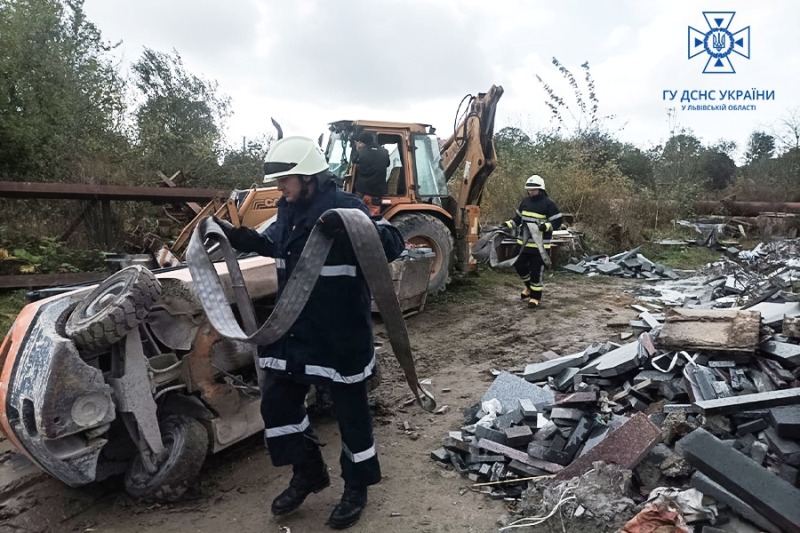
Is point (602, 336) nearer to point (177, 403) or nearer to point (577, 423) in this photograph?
point (577, 423)

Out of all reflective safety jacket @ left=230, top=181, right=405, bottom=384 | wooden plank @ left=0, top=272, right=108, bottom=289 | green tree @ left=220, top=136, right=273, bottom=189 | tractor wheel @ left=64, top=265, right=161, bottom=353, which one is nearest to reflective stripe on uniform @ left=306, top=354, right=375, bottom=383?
reflective safety jacket @ left=230, top=181, right=405, bottom=384

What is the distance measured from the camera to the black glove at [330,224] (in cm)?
255

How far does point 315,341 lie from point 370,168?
15.3ft

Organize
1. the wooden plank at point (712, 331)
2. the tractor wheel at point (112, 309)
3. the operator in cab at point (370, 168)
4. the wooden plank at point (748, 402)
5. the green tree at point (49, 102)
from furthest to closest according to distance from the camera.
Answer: the green tree at point (49, 102) → the operator in cab at point (370, 168) → the wooden plank at point (712, 331) → the wooden plank at point (748, 402) → the tractor wheel at point (112, 309)

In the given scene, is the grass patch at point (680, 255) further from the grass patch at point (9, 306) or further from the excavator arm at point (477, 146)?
the grass patch at point (9, 306)

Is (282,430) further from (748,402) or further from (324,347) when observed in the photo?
(748,402)

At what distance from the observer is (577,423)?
3.66 m

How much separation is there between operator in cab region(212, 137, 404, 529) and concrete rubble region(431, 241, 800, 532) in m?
0.98

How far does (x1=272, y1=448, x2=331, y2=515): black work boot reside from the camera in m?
2.96

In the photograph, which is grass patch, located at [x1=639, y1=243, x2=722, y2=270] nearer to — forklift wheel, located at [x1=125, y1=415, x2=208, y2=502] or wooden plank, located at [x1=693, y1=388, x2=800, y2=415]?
wooden plank, located at [x1=693, y1=388, x2=800, y2=415]

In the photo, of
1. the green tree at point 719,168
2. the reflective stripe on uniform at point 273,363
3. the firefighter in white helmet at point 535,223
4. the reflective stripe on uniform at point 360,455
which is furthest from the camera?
the green tree at point 719,168

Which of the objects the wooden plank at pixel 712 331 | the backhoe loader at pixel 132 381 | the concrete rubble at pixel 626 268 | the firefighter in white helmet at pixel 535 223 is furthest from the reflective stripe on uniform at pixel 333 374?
the concrete rubble at pixel 626 268

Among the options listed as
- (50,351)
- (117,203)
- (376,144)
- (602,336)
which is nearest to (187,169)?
(117,203)

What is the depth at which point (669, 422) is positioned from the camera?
3199 mm
